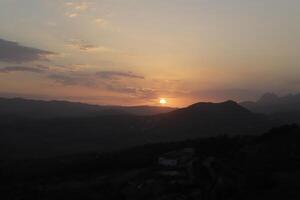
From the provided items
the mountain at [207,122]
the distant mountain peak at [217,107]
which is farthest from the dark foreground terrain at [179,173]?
the distant mountain peak at [217,107]

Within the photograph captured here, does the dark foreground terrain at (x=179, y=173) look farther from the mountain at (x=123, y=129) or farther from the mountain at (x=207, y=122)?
the mountain at (x=207, y=122)

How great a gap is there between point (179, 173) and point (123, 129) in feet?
279

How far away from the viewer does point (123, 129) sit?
127000 millimetres

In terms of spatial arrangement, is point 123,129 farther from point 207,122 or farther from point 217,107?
point 217,107

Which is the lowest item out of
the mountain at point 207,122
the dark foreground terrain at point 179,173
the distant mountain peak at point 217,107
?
the dark foreground terrain at point 179,173

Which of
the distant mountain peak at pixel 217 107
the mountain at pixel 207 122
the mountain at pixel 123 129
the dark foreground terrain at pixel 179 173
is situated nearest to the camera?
the dark foreground terrain at pixel 179 173

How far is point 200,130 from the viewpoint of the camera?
115125 millimetres

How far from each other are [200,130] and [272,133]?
61088 mm

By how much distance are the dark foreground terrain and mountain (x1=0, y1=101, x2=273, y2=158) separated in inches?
1512

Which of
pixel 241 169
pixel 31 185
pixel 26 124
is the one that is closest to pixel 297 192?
pixel 241 169

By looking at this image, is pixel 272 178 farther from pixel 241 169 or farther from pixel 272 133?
pixel 272 133

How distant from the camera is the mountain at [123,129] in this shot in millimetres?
104000

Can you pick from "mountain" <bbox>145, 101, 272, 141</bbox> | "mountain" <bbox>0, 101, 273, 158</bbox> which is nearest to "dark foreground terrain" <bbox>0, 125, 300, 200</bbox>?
"mountain" <bbox>0, 101, 273, 158</bbox>

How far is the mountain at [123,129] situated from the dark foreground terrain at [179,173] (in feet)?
126
